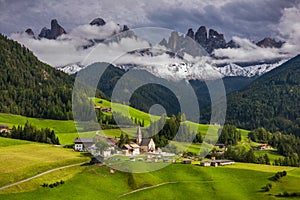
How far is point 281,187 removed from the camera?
93.2m

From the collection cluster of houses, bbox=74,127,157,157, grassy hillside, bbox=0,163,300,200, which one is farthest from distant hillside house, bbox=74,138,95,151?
grassy hillside, bbox=0,163,300,200

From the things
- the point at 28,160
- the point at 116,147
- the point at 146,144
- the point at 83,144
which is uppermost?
the point at 146,144

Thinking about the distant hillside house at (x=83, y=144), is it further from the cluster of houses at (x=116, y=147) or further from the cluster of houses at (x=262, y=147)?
the cluster of houses at (x=262, y=147)

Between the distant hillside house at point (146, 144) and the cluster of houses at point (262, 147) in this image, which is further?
the cluster of houses at point (262, 147)

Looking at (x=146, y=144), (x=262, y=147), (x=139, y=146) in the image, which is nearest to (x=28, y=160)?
(x=139, y=146)

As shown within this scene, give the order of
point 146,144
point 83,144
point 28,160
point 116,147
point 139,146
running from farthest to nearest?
1. point 146,144
2. point 83,144
3. point 139,146
4. point 116,147
5. point 28,160

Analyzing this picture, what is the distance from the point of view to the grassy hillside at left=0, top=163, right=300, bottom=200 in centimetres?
8556

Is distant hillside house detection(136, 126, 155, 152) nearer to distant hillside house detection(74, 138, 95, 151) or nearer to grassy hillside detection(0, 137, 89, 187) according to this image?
distant hillside house detection(74, 138, 95, 151)

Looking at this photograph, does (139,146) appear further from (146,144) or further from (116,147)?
(116,147)

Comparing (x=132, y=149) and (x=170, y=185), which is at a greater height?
(x=132, y=149)

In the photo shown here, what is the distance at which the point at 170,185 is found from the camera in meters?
93.7

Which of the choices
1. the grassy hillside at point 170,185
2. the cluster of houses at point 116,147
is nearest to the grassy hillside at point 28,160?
the cluster of houses at point 116,147

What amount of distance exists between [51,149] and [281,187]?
2731 inches

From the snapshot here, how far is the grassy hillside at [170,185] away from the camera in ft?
281
